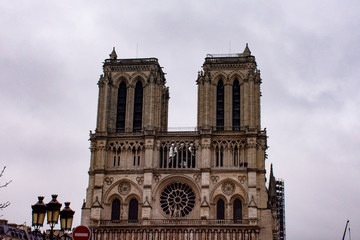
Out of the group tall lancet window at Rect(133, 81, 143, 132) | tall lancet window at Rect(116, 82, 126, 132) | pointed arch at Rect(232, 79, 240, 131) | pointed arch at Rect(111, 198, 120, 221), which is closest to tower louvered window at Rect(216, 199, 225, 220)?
pointed arch at Rect(232, 79, 240, 131)

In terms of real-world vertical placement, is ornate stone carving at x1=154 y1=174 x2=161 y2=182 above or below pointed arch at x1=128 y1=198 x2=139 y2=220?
above

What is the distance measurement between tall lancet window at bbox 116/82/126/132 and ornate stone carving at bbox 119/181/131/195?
6247 millimetres

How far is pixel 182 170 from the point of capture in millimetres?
62969

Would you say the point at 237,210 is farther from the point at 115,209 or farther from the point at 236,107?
the point at 115,209

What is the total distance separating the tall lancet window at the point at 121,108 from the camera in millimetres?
66675

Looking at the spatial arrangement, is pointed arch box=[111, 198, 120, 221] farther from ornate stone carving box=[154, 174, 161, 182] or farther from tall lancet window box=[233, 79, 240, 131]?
tall lancet window box=[233, 79, 240, 131]

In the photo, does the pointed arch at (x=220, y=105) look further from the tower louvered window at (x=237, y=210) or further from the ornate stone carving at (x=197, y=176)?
the tower louvered window at (x=237, y=210)

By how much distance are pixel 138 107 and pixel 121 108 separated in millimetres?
1984

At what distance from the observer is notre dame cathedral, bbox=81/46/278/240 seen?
6056cm

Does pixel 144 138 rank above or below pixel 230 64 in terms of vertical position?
below

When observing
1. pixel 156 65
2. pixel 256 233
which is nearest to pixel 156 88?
pixel 156 65

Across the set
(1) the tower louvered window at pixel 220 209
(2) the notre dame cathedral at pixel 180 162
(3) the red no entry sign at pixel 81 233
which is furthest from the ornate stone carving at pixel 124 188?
(3) the red no entry sign at pixel 81 233

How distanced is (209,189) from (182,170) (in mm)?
3632

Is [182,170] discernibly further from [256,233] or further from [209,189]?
Result: [256,233]
